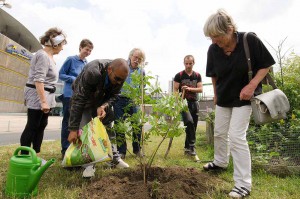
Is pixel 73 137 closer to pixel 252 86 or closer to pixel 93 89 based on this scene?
pixel 93 89

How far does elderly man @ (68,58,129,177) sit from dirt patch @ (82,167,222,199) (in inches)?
16.6

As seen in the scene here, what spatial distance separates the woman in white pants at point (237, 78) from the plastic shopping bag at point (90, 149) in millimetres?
1261

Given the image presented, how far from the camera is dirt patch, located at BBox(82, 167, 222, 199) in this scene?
2.45 meters

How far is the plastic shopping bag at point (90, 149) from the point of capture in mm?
2609

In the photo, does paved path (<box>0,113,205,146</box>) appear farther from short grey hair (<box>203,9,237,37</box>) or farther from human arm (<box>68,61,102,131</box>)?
short grey hair (<box>203,9,237,37</box>)

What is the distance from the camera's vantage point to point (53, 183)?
2.85 m

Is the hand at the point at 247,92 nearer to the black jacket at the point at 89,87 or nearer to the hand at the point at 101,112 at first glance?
the black jacket at the point at 89,87

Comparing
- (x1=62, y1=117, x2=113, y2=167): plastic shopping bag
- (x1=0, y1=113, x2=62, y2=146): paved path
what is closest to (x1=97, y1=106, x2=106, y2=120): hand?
(x1=62, y1=117, x2=113, y2=167): plastic shopping bag

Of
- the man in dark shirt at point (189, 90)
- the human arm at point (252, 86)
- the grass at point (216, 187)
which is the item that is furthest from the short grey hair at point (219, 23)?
the man in dark shirt at point (189, 90)

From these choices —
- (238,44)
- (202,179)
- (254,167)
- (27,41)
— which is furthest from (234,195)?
(27,41)

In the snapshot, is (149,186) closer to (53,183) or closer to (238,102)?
(53,183)

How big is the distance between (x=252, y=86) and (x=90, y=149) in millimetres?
1680

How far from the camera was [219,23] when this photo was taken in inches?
102

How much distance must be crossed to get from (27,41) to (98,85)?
45.1m
